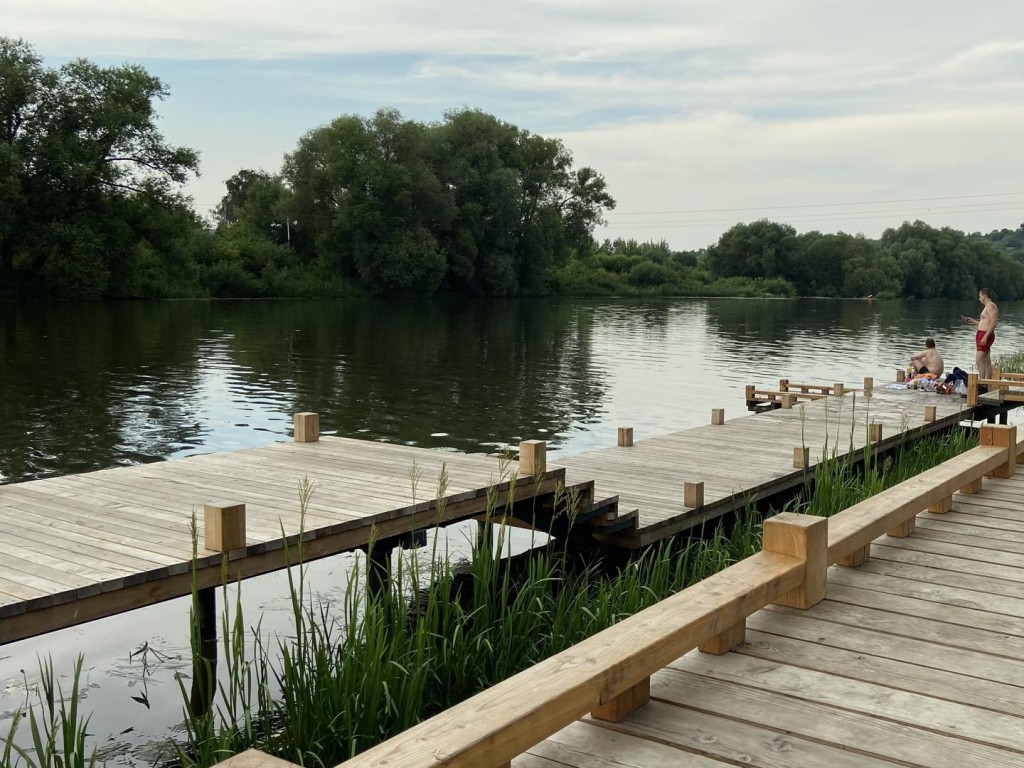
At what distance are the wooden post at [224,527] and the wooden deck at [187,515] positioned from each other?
64 mm

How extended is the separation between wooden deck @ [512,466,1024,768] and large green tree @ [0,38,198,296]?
4230 centimetres

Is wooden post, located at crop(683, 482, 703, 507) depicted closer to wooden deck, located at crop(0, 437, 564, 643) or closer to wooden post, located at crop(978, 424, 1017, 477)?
wooden deck, located at crop(0, 437, 564, 643)

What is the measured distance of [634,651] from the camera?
2.90 m

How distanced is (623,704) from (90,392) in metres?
18.5

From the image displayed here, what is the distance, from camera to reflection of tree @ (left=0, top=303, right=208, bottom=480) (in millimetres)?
13953

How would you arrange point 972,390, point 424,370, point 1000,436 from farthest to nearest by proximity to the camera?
point 424,370 < point 972,390 < point 1000,436

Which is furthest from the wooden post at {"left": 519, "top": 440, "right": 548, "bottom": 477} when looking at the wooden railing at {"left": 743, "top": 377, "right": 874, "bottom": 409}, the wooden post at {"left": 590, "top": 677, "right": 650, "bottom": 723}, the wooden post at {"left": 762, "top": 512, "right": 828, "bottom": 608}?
the wooden railing at {"left": 743, "top": 377, "right": 874, "bottom": 409}

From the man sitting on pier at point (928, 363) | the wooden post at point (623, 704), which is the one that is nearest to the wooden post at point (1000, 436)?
the wooden post at point (623, 704)

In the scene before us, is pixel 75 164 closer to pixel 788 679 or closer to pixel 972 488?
pixel 972 488

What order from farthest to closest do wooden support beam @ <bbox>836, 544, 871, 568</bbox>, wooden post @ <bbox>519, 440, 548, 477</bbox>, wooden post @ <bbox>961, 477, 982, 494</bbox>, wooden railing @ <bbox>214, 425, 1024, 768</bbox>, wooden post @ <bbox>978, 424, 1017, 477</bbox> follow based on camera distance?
wooden post @ <bbox>519, 440, 548, 477</bbox>, wooden post @ <bbox>978, 424, 1017, 477</bbox>, wooden post @ <bbox>961, 477, 982, 494</bbox>, wooden support beam @ <bbox>836, 544, 871, 568</bbox>, wooden railing @ <bbox>214, 425, 1024, 768</bbox>

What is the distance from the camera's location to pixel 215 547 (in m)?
5.08

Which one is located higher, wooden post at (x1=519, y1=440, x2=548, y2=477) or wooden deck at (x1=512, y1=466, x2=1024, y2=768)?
wooden post at (x1=519, y1=440, x2=548, y2=477)

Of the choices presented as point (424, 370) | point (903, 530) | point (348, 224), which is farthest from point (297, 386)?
point (348, 224)

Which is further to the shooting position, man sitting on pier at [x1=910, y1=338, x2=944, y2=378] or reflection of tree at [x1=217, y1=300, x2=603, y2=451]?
man sitting on pier at [x1=910, y1=338, x2=944, y2=378]
